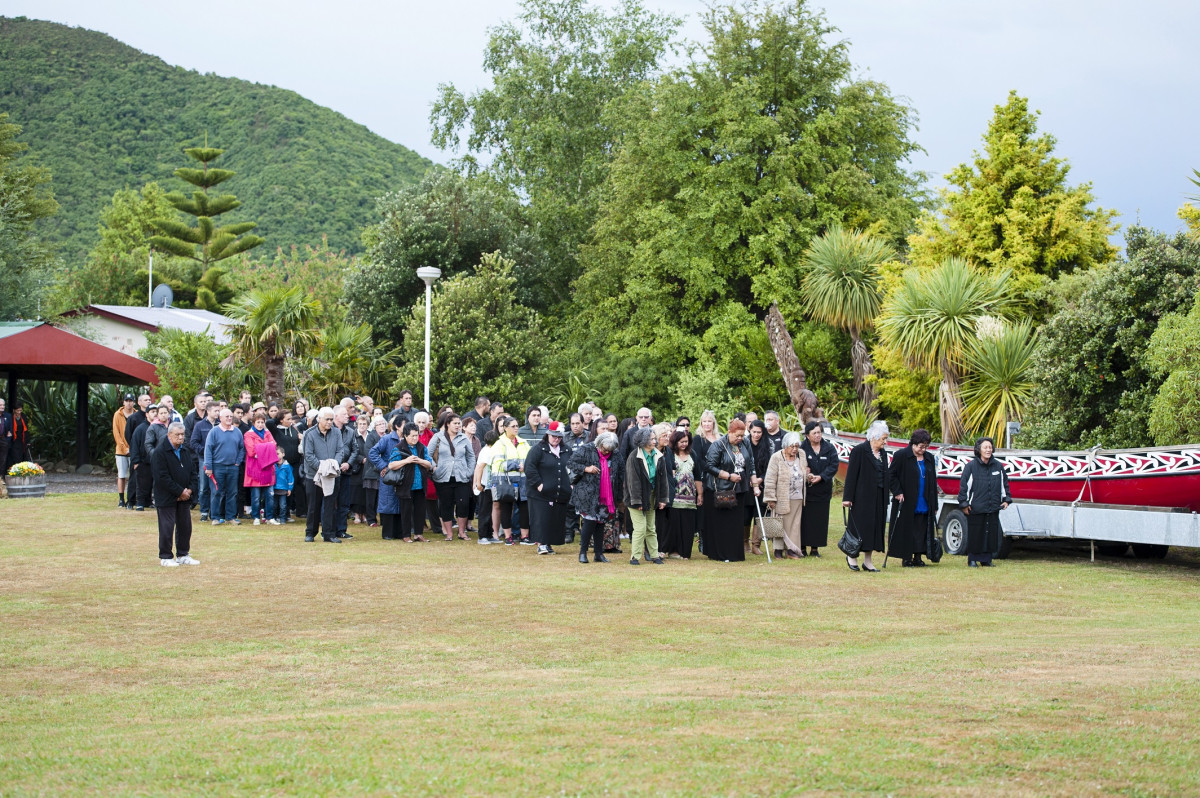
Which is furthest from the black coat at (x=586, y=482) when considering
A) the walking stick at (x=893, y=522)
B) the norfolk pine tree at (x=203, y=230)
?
the norfolk pine tree at (x=203, y=230)

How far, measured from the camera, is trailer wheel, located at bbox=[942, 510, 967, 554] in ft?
49.7

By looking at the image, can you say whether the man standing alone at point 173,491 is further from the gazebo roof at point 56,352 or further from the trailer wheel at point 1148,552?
the gazebo roof at point 56,352

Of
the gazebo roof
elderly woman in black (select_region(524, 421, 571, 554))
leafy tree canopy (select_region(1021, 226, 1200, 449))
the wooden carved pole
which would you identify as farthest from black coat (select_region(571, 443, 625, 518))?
the gazebo roof

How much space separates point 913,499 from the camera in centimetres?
→ 1382

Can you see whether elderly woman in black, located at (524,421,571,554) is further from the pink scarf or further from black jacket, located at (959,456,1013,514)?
black jacket, located at (959,456,1013,514)

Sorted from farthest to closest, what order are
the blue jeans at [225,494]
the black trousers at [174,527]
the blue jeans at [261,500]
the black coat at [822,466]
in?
the blue jeans at [261,500], the blue jeans at [225,494], the black coat at [822,466], the black trousers at [174,527]

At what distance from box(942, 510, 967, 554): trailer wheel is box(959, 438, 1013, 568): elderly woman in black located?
2.32 feet

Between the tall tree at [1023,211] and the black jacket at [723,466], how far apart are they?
1174 cm

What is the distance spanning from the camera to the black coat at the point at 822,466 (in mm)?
15094

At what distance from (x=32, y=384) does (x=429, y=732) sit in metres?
32.7

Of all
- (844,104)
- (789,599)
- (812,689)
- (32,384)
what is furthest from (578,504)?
(32,384)

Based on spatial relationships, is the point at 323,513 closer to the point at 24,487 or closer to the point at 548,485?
the point at 548,485

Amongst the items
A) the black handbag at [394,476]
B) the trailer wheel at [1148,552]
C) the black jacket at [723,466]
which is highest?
the black jacket at [723,466]

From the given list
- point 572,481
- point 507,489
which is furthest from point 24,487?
point 572,481
